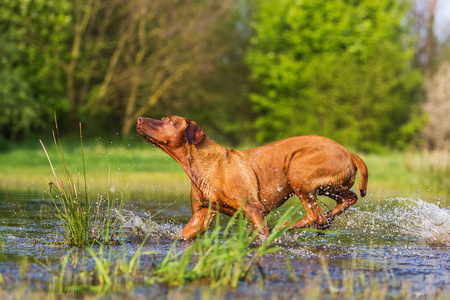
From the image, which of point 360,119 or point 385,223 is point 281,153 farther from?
point 360,119

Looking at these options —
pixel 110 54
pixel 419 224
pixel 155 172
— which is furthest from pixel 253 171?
pixel 110 54

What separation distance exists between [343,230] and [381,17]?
28.1m

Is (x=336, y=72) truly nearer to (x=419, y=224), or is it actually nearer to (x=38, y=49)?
(x=38, y=49)

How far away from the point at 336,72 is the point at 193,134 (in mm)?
24417

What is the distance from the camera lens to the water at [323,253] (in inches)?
181

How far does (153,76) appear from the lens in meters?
31.2

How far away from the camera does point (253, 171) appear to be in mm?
6617

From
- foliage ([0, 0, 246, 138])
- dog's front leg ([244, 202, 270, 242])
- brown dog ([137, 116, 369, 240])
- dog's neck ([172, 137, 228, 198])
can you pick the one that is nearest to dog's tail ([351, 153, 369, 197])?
brown dog ([137, 116, 369, 240])

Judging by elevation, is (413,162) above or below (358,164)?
below

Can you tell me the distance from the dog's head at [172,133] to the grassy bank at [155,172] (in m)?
6.26

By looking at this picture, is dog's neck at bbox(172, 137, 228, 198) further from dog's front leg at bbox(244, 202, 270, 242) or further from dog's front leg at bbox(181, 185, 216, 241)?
dog's front leg at bbox(244, 202, 270, 242)

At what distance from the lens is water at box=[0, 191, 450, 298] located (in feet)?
15.1

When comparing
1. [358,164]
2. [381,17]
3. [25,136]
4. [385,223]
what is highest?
[381,17]

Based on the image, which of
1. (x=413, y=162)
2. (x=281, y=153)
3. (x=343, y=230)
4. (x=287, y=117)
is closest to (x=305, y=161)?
(x=281, y=153)
